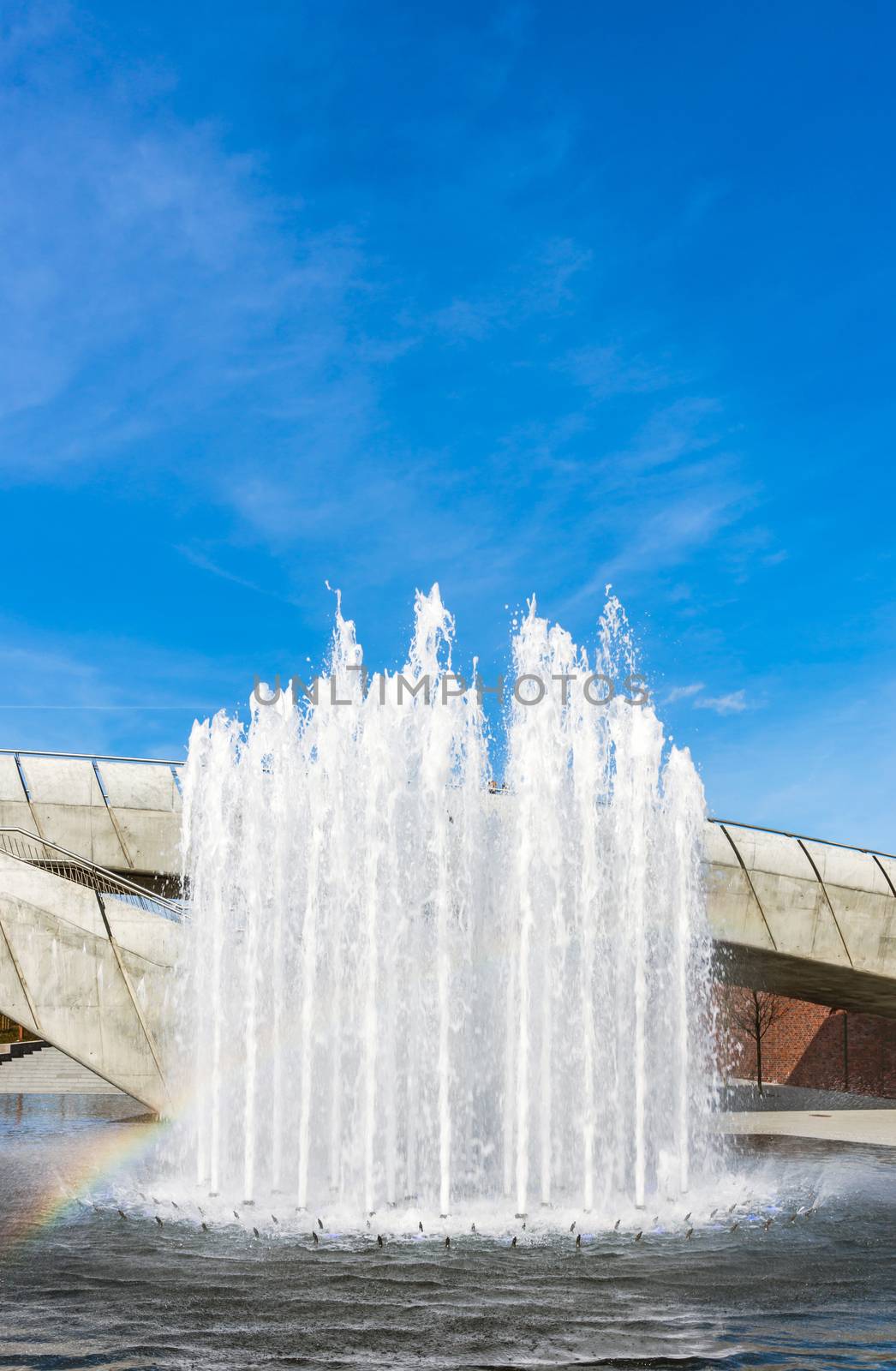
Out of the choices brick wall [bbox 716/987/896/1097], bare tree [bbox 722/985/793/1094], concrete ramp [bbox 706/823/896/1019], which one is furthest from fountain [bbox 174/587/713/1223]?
bare tree [bbox 722/985/793/1094]

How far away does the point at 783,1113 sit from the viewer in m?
24.2

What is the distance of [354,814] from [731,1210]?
5.41m

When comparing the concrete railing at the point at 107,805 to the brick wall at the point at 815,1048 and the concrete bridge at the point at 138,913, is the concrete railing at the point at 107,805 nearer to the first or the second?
the concrete bridge at the point at 138,913

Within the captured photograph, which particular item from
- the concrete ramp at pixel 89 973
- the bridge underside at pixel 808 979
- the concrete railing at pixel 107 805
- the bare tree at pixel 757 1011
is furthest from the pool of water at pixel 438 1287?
the bare tree at pixel 757 1011

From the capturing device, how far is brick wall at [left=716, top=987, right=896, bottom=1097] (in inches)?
1090

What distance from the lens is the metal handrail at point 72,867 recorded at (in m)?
17.2

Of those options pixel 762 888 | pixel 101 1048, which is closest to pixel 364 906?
pixel 101 1048

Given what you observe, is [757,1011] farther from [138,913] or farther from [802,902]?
[138,913]

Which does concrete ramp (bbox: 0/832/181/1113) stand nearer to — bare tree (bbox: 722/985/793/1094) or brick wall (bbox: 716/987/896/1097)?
brick wall (bbox: 716/987/896/1097)

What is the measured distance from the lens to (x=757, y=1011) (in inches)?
1240

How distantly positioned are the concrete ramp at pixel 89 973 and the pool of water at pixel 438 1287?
156 inches

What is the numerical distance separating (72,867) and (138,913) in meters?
4.62

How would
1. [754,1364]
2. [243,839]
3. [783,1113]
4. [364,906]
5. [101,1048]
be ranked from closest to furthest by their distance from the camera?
[754,1364] < [364,906] < [243,839] < [101,1048] < [783,1113]

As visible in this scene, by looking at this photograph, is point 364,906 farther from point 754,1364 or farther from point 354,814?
point 754,1364
